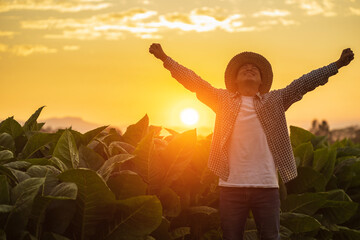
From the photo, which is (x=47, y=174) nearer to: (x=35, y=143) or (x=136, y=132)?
(x=35, y=143)

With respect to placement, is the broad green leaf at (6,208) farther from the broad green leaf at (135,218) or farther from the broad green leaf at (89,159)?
the broad green leaf at (89,159)

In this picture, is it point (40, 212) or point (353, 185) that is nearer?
point (40, 212)

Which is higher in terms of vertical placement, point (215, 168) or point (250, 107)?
point (250, 107)

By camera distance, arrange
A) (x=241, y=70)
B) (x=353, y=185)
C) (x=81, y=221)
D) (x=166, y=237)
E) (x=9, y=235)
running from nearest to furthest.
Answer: (x=9, y=235), (x=81, y=221), (x=166, y=237), (x=241, y=70), (x=353, y=185)

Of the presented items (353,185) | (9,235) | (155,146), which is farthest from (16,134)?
(353,185)

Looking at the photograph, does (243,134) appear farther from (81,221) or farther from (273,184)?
(81,221)

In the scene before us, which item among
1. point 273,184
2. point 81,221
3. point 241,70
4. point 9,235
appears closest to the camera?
point 9,235

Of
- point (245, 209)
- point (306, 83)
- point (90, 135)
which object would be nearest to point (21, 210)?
point (90, 135)

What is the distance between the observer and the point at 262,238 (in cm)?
430

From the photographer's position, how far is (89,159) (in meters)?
3.85

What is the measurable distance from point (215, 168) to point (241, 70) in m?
0.93

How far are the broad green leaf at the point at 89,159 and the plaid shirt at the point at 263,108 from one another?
37.9 inches

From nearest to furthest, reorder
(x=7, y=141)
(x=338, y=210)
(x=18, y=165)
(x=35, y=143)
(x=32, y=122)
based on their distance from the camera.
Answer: (x=18, y=165) < (x=35, y=143) < (x=7, y=141) < (x=32, y=122) < (x=338, y=210)

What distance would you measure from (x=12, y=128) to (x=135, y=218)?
65.8 inches
